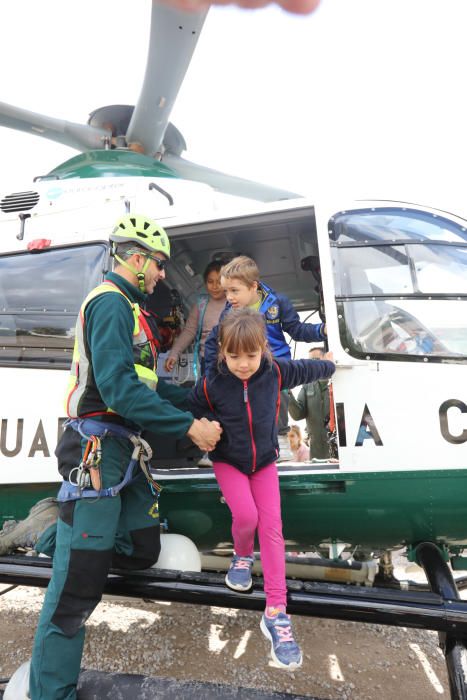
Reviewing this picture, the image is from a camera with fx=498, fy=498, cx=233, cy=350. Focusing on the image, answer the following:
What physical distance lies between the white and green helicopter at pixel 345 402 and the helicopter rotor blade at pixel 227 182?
2208 mm

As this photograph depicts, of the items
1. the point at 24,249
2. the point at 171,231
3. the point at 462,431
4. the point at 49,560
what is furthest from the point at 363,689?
the point at 24,249

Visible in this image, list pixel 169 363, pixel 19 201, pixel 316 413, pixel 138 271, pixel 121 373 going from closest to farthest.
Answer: pixel 121 373 → pixel 138 271 → pixel 19 201 → pixel 169 363 → pixel 316 413

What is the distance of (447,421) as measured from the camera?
8.21 feet

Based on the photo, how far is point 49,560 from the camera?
2533 millimetres

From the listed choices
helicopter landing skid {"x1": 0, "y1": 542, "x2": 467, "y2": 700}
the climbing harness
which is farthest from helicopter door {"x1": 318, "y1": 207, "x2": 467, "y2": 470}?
the climbing harness

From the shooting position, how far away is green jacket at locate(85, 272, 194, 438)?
77.5 inches

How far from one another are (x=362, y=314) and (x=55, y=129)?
15.2ft

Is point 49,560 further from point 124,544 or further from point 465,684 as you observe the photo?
point 465,684

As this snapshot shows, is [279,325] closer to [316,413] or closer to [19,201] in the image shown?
[316,413]

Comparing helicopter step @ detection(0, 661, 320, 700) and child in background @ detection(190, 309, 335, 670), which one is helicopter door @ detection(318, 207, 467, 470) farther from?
helicopter step @ detection(0, 661, 320, 700)

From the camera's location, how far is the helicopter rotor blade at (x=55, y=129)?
17.6 ft

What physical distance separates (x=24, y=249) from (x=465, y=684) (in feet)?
10.8

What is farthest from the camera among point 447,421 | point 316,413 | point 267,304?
point 316,413

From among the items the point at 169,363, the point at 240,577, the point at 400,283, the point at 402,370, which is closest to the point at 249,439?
the point at 240,577
